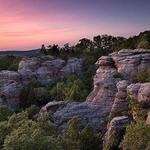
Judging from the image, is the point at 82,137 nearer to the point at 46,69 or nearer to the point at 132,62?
the point at 132,62

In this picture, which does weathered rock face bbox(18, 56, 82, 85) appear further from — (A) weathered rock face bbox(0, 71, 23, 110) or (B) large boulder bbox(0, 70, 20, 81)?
(A) weathered rock face bbox(0, 71, 23, 110)

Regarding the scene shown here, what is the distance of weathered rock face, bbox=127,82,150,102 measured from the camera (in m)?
66.8

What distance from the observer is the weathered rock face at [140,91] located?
6675 centimetres

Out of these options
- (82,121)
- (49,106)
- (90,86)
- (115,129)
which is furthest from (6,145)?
(90,86)

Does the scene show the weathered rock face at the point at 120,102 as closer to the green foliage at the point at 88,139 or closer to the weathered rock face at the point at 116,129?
the weathered rock face at the point at 116,129

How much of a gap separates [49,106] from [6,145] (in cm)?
3319

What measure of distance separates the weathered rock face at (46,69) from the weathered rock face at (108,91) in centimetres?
2955

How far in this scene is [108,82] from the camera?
81.6m

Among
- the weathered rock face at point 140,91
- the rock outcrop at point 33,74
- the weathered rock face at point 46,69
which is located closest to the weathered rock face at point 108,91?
the weathered rock face at point 140,91

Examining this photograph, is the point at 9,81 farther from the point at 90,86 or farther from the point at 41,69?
the point at 90,86

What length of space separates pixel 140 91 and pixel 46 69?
5236 cm

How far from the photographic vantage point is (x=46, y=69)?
118 m

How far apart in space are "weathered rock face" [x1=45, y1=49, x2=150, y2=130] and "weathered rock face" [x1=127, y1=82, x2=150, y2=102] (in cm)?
16

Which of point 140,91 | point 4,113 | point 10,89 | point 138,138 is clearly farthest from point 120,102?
point 10,89
